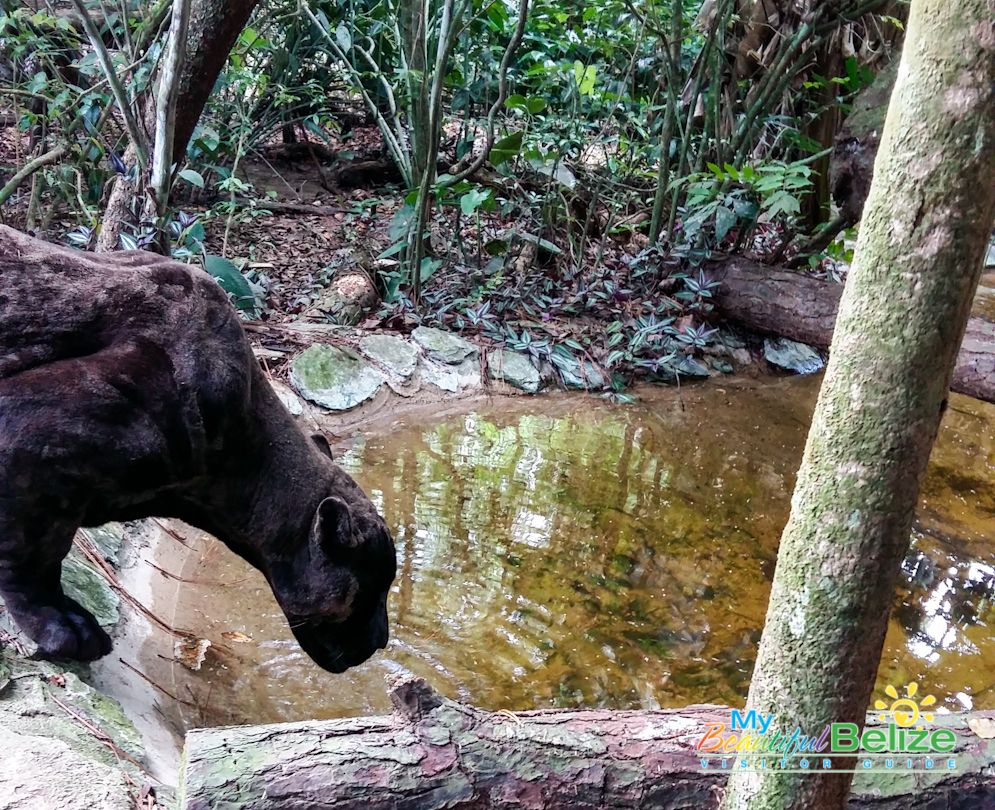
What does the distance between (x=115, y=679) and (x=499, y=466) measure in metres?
2.65

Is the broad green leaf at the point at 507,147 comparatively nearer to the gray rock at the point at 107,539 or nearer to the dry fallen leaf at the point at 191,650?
the gray rock at the point at 107,539

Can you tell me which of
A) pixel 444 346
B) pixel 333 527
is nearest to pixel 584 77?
pixel 444 346

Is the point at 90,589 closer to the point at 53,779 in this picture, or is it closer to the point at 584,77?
the point at 53,779

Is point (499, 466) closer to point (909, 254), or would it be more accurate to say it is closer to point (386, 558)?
point (386, 558)

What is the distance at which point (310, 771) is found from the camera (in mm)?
1939

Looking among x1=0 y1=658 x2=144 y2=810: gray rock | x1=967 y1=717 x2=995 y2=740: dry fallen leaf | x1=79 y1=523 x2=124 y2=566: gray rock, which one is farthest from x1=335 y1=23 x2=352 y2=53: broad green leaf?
x1=967 y1=717 x2=995 y2=740: dry fallen leaf

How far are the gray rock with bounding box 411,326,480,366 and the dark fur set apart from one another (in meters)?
3.10

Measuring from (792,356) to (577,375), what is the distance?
2103 mm

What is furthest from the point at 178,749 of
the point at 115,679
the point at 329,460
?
the point at 329,460

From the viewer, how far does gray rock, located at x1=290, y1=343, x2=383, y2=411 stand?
17.6 ft

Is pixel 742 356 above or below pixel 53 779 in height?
above

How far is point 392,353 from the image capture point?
19.3 ft

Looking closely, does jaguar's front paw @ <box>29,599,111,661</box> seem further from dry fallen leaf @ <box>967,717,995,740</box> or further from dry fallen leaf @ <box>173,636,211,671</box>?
dry fallen leaf @ <box>967,717,995,740</box>

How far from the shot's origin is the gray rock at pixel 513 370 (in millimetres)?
6164
